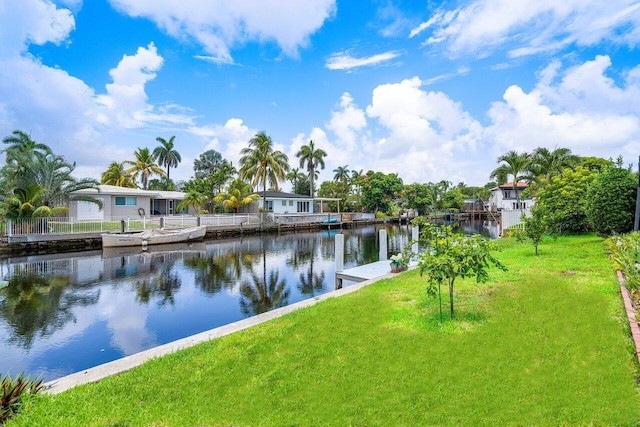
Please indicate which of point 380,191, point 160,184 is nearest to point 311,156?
point 380,191

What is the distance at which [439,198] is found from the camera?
64312 mm

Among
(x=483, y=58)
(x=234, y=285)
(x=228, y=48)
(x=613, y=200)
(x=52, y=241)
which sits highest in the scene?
(x=228, y=48)

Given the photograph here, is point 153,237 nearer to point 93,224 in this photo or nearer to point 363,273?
point 93,224

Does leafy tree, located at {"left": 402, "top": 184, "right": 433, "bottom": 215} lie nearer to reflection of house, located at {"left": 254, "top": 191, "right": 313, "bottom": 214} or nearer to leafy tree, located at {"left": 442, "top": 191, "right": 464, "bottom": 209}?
leafy tree, located at {"left": 442, "top": 191, "right": 464, "bottom": 209}

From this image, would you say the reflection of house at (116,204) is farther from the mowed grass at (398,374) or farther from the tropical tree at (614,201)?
the tropical tree at (614,201)

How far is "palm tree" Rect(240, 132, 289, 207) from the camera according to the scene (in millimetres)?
40812

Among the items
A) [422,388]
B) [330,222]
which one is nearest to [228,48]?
[422,388]

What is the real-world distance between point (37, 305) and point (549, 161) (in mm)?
38861

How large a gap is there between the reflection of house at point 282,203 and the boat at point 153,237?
13195 millimetres

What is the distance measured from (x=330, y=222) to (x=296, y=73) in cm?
2189

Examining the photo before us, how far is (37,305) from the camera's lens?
36.6 ft

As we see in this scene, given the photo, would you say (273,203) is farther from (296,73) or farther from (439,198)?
(439,198)

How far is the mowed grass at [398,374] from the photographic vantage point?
375 centimetres

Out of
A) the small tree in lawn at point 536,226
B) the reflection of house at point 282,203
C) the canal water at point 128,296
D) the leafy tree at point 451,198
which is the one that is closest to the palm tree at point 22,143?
the canal water at point 128,296
